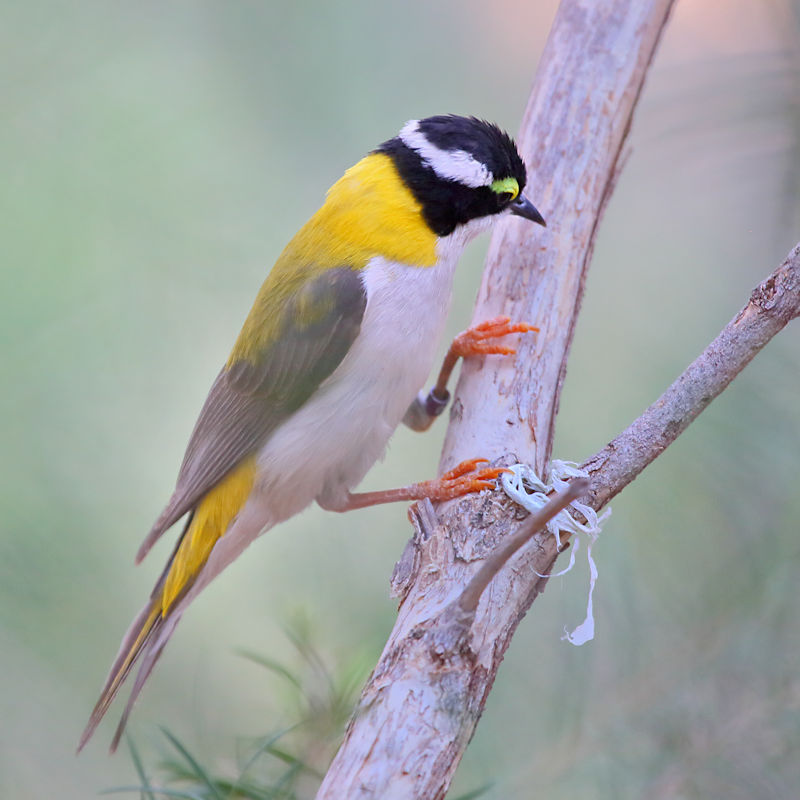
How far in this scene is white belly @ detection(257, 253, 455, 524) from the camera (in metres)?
1.92

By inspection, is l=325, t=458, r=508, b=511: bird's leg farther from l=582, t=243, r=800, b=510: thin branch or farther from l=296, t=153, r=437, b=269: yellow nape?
l=296, t=153, r=437, b=269: yellow nape

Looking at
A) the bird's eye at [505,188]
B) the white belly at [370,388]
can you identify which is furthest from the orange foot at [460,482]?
the bird's eye at [505,188]

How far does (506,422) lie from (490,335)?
20cm

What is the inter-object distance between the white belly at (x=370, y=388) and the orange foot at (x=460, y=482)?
8.1 inches

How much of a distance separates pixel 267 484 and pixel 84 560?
0.44 metres

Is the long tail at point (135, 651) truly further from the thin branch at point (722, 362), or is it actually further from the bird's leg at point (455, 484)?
the thin branch at point (722, 362)

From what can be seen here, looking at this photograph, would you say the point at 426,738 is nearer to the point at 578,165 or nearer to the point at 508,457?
the point at 508,457

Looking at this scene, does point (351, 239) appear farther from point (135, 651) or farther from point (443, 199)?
point (135, 651)

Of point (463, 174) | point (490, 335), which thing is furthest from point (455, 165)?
point (490, 335)

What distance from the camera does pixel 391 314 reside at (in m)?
1.92

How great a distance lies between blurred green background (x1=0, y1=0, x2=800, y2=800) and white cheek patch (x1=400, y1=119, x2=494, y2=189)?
19.6 inches

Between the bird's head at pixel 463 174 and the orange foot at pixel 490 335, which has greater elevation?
the bird's head at pixel 463 174

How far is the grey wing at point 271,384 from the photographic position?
1935mm

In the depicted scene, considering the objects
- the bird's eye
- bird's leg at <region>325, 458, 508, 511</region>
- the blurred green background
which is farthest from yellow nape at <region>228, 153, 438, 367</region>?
the blurred green background
